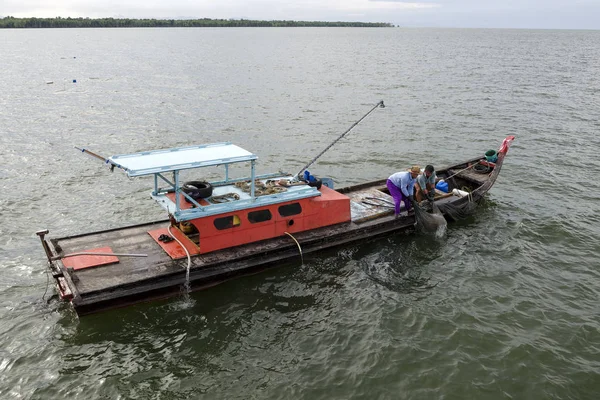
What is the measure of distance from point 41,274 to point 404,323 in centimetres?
1091

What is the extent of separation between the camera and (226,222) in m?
13.8

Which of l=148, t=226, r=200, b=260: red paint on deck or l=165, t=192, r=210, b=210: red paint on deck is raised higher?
l=165, t=192, r=210, b=210: red paint on deck

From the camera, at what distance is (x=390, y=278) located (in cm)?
1486

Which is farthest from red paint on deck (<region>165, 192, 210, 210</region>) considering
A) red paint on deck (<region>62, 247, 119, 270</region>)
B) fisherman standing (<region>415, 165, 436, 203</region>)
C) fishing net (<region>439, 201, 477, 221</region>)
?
fishing net (<region>439, 201, 477, 221</region>)

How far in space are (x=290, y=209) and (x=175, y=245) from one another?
359cm

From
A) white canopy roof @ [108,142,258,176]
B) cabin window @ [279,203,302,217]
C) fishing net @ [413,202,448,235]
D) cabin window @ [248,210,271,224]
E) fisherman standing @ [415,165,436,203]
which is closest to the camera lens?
white canopy roof @ [108,142,258,176]

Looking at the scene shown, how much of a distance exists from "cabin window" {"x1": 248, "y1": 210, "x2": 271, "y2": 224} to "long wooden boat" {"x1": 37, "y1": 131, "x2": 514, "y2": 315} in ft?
0.10

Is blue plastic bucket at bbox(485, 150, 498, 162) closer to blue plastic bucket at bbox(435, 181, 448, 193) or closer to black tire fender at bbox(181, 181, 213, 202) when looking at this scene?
blue plastic bucket at bbox(435, 181, 448, 193)

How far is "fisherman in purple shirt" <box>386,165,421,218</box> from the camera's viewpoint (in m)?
16.3

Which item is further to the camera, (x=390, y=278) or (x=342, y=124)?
(x=342, y=124)

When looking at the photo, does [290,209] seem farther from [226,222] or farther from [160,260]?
[160,260]

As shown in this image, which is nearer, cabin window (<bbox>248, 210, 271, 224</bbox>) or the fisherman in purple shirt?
cabin window (<bbox>248, 210, 271, 224</bbox>)

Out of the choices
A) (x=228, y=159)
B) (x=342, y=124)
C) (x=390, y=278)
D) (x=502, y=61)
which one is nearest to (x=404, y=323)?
(x=390, y=278)

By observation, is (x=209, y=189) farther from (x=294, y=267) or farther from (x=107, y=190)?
(x=107, y=190)
